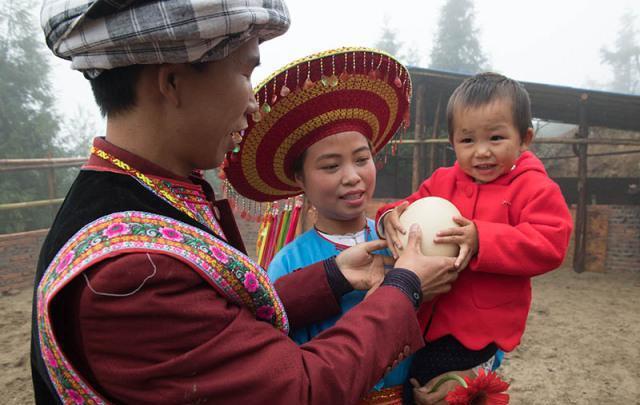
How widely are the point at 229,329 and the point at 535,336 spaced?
20.8ft

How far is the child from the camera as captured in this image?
1628mm

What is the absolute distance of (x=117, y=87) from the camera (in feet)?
3.27

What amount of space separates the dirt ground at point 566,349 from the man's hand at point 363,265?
3.69 metres

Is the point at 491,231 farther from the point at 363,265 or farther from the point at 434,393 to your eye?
the point at 434,393

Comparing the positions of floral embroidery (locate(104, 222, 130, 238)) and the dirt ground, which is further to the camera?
the dirt ground

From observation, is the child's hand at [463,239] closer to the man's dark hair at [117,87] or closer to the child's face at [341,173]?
the child's face at [341,173]

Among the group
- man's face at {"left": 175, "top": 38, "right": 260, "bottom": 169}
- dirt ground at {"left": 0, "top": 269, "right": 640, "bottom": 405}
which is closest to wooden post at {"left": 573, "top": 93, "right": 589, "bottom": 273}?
dirt ground at {"left": 0, "top": 269, "right": 640, "bottom": 405}

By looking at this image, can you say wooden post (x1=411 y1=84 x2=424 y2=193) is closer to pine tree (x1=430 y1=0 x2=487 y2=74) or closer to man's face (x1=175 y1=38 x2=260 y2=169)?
man's face (x1=175 y1=38 x2=260 y2=169)

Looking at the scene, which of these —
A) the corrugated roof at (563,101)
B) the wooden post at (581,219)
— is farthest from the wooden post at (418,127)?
the wooden post at (581,219)

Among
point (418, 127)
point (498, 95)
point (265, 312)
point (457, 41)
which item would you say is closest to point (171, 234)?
point (265, 312)

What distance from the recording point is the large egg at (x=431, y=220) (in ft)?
4.95

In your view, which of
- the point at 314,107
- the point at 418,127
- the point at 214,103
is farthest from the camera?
the point at 418,127

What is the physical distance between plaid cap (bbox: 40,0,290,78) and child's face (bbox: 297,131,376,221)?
0.84 meters

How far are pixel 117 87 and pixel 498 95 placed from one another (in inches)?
53.5
